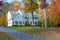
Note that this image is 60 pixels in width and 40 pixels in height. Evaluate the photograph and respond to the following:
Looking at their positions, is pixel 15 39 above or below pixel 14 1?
below

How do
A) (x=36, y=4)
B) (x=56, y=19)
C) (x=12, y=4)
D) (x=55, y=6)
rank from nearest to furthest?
(x=55, y=6), (x=56, y=19), (x=36, y=4), (x=12, y=4)

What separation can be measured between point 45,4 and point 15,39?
18.7m

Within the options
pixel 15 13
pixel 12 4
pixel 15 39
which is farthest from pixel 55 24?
pixel 15 13

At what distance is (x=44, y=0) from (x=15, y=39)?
1946 cm

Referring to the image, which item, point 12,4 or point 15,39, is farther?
point 12,4

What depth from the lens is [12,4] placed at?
80938mm

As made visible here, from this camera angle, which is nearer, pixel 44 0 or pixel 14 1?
pixel 44 0

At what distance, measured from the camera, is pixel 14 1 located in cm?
8119

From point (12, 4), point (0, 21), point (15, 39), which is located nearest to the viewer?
point (15, 39)

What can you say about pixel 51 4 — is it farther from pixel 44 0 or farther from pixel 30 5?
pixel 30 5

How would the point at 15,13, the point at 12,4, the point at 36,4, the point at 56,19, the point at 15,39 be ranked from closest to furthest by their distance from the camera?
the point at 15,39 → the point at 56,19 → the point at 36,4 → the point at 12,4 → the point at 15,13

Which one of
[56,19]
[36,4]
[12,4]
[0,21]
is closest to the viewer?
[56,19]

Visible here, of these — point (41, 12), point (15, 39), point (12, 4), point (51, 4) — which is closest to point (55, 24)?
Result: point (51, 4)

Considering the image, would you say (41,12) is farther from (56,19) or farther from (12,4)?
(12,4)
